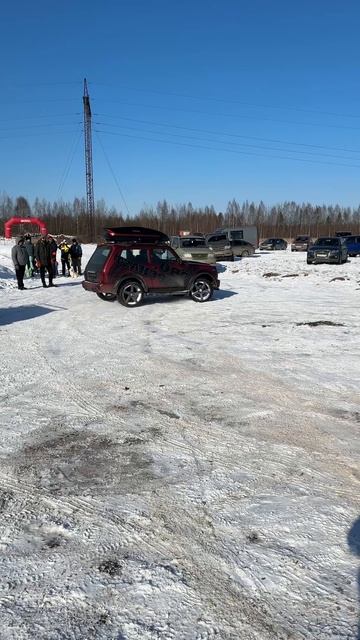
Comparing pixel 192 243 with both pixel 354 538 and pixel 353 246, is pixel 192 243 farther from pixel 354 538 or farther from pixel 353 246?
pixel 354 538

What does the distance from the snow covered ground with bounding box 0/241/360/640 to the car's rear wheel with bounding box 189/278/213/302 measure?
5.97 meters

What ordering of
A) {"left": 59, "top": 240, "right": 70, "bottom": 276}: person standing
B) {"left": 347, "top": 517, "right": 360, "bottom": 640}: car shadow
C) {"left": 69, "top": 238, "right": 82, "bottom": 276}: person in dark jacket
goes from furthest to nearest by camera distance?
{"left": 69, "top": 238, "right": 82, "bottom": 276}: person in dark jacket < {"left": 59, "top": 240, "right": 70, "bottom": 276}: person standing < {"left": 347, "top": 517, "right": 360, "bottom": 640}: car shadow

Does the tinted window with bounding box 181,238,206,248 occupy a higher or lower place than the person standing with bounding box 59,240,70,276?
higher

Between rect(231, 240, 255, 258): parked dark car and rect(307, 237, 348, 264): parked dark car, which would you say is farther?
rect(231, 240, 255, 258): parked dark car

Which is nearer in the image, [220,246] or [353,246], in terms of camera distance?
[220,246]

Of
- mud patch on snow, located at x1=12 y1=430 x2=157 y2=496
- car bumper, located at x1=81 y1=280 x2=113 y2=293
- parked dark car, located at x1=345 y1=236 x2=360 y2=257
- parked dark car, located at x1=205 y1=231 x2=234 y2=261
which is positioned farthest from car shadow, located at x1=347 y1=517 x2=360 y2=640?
parked dark car, located at x1=345 y1=236 x2=360 y2=257

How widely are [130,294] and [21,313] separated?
296 centimetres

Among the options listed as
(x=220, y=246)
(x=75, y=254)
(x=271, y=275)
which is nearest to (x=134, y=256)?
(x=75, y=254)

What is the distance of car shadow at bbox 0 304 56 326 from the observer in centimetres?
1124

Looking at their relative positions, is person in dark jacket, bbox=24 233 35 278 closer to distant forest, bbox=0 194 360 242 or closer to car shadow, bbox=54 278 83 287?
car shadow, bbox=54 278 83 287

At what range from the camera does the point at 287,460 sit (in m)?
4.16

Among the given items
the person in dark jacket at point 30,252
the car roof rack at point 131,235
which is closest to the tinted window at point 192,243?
the person in dark jacket at point 30,252

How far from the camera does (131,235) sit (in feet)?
47.2

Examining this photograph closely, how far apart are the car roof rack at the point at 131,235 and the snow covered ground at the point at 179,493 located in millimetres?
6658
